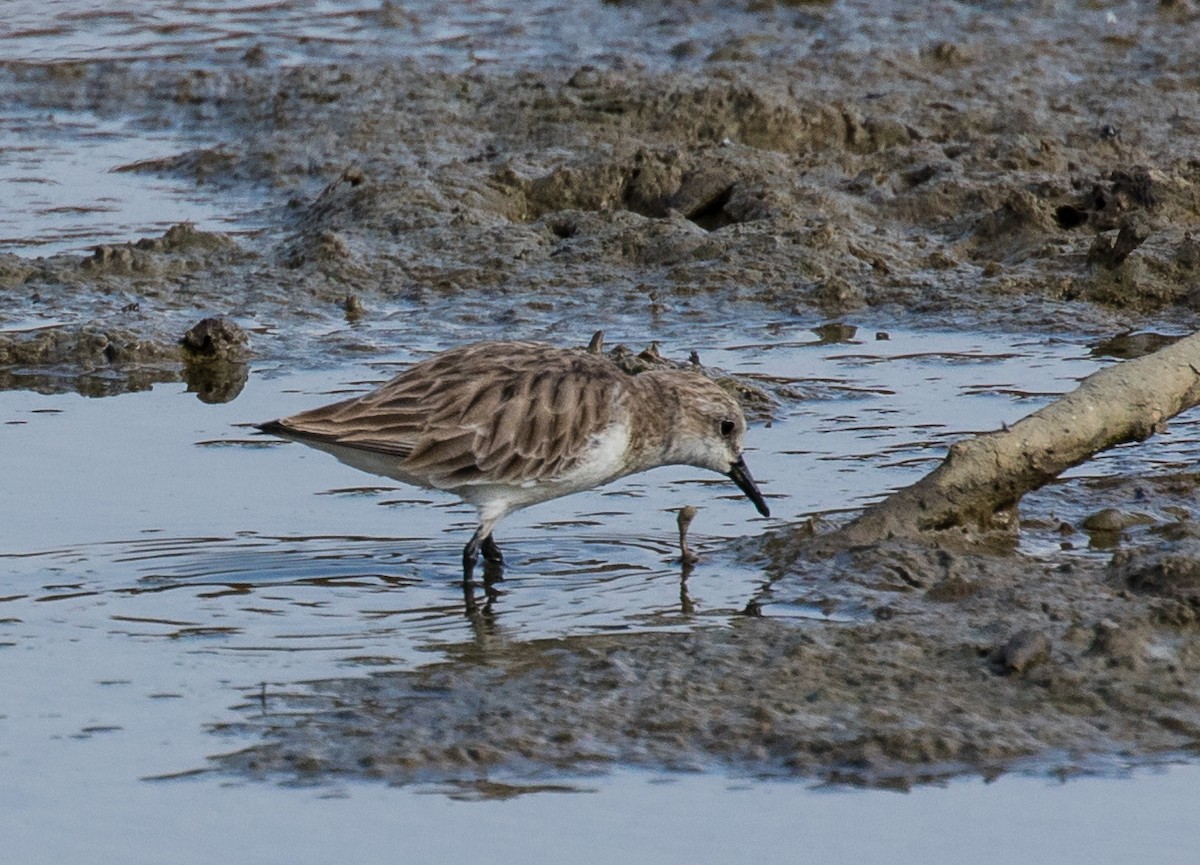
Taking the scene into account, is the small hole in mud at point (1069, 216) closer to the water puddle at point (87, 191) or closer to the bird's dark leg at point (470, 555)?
the water puddle at point (87, 191)

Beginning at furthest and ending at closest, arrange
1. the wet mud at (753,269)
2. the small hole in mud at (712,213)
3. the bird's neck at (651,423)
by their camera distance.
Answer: the small hole in mud at (712,213), the bird's neck at (651,423), the wet mud at (753,269)

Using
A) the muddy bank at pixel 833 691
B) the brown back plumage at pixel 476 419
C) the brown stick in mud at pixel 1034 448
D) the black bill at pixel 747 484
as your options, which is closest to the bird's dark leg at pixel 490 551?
the brown back plumage at pixel 476 419

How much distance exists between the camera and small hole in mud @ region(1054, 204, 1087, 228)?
37.0ft

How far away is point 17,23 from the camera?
17.0 meters

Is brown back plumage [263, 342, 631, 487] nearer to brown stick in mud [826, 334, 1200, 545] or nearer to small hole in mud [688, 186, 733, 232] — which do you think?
brown stick in mud [826, 334, 1200, 545]

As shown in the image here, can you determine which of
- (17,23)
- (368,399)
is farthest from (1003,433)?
(17,23)

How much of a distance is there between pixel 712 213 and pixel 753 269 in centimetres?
99

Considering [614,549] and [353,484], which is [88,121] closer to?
[353,484]


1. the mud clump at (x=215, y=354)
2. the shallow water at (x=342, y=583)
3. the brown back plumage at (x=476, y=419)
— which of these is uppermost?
the brown back plumage at (x=476, y=419)

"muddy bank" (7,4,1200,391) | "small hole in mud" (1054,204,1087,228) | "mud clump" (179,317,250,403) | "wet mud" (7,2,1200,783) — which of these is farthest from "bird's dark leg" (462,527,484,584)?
"small hole in mud" (1054,204,1087,228)

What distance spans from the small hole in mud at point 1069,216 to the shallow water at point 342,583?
55.1 inches

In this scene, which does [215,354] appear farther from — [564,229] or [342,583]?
[342,583]

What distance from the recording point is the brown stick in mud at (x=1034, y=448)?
7.40 m

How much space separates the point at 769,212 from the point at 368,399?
4.40 metres
